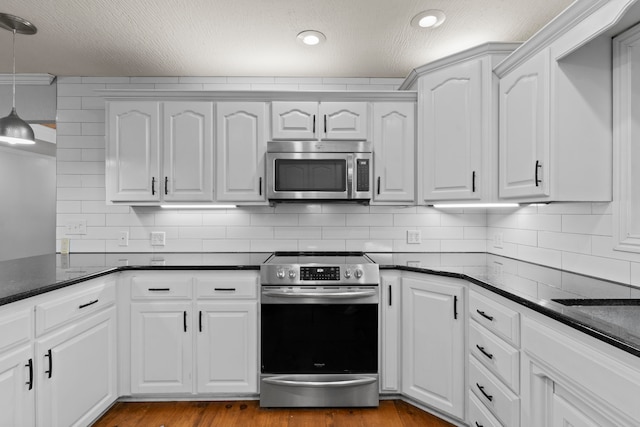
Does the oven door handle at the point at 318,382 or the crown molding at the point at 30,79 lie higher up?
the crown molding at the point at 30,79

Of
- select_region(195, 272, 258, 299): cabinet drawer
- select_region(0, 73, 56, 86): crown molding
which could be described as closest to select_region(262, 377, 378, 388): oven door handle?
select_region(195, 272, 258, 299): cabinet drawer

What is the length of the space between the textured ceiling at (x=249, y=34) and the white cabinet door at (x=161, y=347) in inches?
69.8

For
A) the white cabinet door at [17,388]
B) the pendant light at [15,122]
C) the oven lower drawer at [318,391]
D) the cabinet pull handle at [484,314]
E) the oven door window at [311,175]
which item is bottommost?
the oven lower drawer at [318,391]

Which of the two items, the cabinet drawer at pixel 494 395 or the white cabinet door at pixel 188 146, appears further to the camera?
the white cabinet door at pixel 188 146

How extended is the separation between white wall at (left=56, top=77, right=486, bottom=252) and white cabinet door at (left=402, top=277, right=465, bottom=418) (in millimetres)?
759

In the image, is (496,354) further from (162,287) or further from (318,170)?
(162,287)

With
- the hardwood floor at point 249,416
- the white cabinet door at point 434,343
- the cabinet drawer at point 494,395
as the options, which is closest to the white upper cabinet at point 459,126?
the white cabinet door at point 434,343

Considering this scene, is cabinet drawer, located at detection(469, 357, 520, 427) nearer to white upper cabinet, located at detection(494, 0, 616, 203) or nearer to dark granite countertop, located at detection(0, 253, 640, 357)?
dark granite countertop, located at detection(0, 253, 640, 357)

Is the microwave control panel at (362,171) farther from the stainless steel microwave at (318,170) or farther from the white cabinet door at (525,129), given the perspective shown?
the white cabinet door at (525,129)

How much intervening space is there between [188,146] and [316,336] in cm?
162

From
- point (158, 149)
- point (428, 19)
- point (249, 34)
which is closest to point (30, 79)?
point (158, 149)

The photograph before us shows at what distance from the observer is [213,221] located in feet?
9.44

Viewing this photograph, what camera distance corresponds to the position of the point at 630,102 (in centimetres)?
159

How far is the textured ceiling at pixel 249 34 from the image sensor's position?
1952 millimetres
